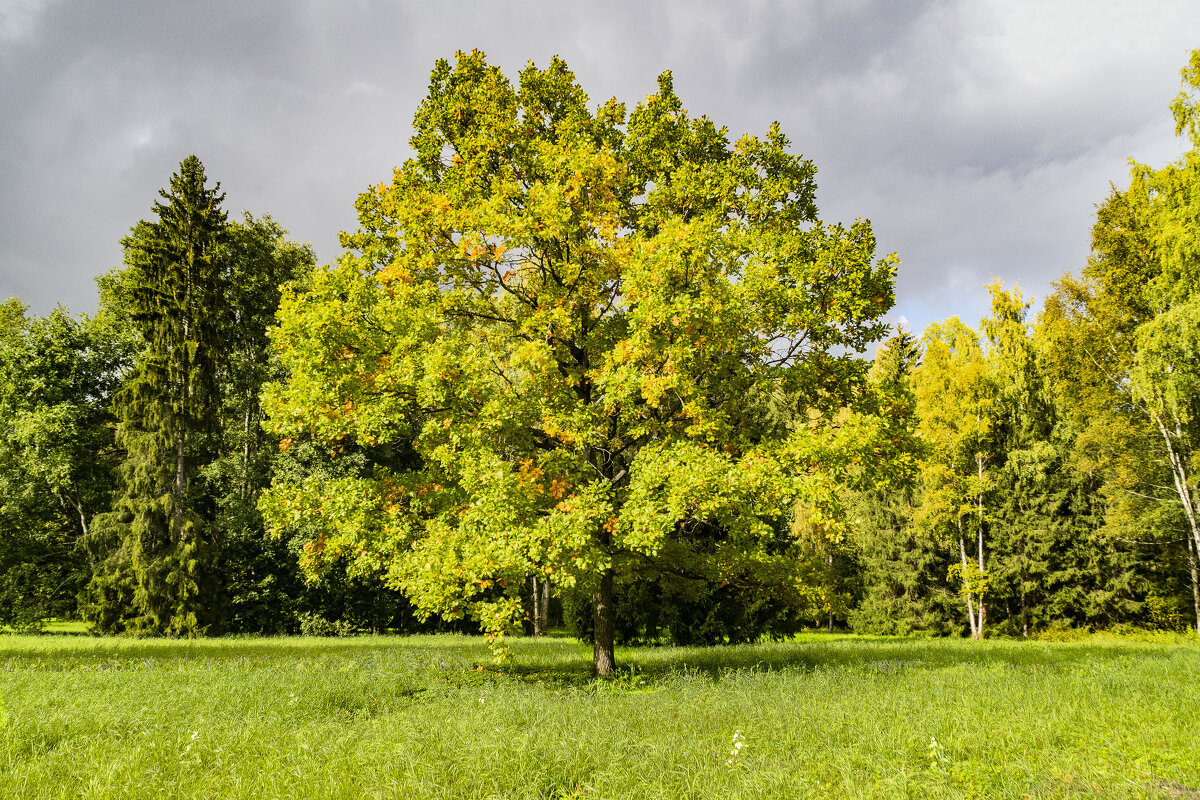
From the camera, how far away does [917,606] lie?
29672mm

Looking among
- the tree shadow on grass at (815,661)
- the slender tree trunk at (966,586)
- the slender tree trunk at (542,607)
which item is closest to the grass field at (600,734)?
the tree shadow on grass at (815,661)

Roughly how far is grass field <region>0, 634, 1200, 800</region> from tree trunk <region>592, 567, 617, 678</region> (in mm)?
643

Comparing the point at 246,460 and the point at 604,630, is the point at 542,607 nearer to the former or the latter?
the point at 246,460

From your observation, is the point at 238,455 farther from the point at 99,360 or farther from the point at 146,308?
the point at 99,360

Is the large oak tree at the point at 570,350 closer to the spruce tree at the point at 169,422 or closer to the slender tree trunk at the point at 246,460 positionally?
the spruce tree at the point at 169,422

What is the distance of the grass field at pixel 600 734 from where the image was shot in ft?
16.5

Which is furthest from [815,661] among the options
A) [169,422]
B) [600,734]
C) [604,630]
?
[169,422]

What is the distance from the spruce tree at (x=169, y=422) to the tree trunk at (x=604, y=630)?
18060 millimetres

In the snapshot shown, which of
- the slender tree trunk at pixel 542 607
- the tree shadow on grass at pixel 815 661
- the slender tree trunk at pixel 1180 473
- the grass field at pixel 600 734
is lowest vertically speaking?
the slender tree trunk at pixel 542 607

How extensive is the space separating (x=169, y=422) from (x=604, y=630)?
20589 mm

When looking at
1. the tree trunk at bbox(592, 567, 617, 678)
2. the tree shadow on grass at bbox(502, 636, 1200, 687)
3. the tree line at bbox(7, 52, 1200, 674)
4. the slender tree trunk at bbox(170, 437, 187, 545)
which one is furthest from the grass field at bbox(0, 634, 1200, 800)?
the slender tree trunk at bbox(170, 437, 187, 545)

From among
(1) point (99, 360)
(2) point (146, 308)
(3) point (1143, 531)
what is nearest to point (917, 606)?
(3) point (1143, 531)

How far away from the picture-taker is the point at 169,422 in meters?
23.1

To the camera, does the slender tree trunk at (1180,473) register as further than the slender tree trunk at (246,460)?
No
